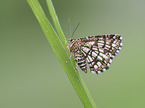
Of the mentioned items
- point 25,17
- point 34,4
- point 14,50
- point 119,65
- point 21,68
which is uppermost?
point 25,17

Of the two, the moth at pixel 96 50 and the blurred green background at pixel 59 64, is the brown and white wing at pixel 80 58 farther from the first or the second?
the blurred green background at pixel 59 64

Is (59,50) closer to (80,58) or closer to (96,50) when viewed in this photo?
(80,58)

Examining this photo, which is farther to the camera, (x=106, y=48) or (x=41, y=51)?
(x=41, y=51)

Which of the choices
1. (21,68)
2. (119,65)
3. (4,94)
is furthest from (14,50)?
(119,65)

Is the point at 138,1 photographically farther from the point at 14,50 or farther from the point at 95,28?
the point at 14,50

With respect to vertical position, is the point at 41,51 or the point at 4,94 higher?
the point at 41,51

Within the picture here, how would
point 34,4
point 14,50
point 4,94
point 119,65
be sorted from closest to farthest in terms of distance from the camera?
point 34,4 → point 4,94 → point 119,65 → point 14,50

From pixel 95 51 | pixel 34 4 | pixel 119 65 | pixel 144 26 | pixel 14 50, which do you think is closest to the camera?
pixel 34 4
